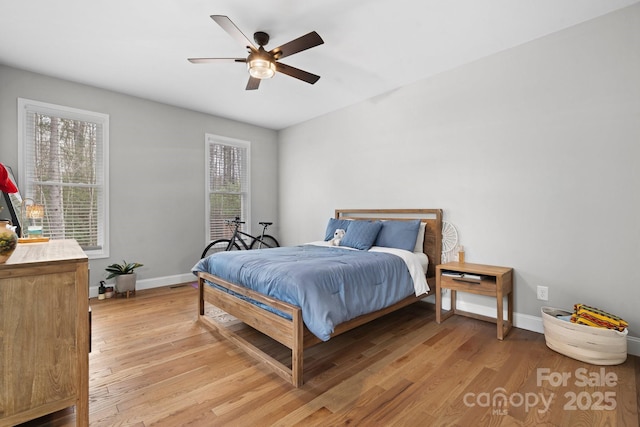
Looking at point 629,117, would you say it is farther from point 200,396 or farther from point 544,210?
point 200,396

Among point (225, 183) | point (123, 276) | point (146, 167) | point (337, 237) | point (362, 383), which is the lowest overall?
point (362, 383)

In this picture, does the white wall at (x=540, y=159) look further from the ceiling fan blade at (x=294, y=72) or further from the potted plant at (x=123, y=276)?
the potted plant at (x=123, y=276)

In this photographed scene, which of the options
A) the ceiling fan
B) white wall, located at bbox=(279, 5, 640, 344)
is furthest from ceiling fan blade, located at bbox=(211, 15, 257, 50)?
white wall, located at bbox=(279, 5, 640, 344)

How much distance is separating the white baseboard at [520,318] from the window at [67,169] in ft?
14.6

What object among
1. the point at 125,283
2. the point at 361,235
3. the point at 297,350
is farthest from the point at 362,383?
the point at 125,283

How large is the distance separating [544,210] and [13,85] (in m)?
5.87

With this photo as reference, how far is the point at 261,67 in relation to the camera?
2.56m

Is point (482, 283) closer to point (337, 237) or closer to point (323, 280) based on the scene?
point (323, 280)

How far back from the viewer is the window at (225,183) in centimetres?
497

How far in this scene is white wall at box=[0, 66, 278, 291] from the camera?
3464mm

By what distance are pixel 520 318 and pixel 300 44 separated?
10.7ft

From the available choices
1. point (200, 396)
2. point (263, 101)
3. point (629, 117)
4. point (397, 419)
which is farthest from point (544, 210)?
point (263, 101)

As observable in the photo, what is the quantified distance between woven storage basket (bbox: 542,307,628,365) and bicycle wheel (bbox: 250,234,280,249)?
429 cm

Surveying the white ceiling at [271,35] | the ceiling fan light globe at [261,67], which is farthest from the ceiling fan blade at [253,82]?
the white ceiling at [271,35]
